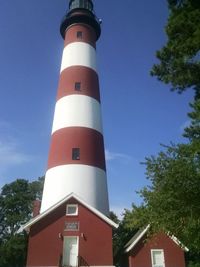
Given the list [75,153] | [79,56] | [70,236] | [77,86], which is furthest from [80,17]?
[70,236]

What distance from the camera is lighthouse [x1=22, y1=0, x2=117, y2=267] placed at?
811 inches

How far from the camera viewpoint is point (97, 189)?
2328cm

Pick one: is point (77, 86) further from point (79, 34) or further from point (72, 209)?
point (72, 209)

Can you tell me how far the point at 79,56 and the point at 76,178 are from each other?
10463mm

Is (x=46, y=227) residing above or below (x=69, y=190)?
below

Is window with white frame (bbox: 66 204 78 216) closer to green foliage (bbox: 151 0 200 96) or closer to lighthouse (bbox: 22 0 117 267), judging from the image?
lighthouse (bbox: 22 0 117 267)

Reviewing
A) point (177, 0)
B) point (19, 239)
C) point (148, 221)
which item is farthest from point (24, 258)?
point (177, 0)

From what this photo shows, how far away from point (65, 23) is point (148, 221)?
21.8m

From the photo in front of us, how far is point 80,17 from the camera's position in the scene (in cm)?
3017

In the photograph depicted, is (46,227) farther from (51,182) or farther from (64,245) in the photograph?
(51,182)

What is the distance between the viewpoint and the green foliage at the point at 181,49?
1377 centimetres

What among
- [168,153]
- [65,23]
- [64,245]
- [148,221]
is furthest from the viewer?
[65,23]

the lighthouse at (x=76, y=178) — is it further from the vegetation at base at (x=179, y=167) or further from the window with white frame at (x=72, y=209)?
the vegetation at base at (x=179, y=167)

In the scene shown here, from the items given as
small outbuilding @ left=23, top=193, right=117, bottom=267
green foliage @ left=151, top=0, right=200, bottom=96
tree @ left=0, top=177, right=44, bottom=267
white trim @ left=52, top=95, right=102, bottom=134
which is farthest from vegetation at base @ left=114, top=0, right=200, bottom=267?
tree @ left=0, top=177, right=44, bottom=267
